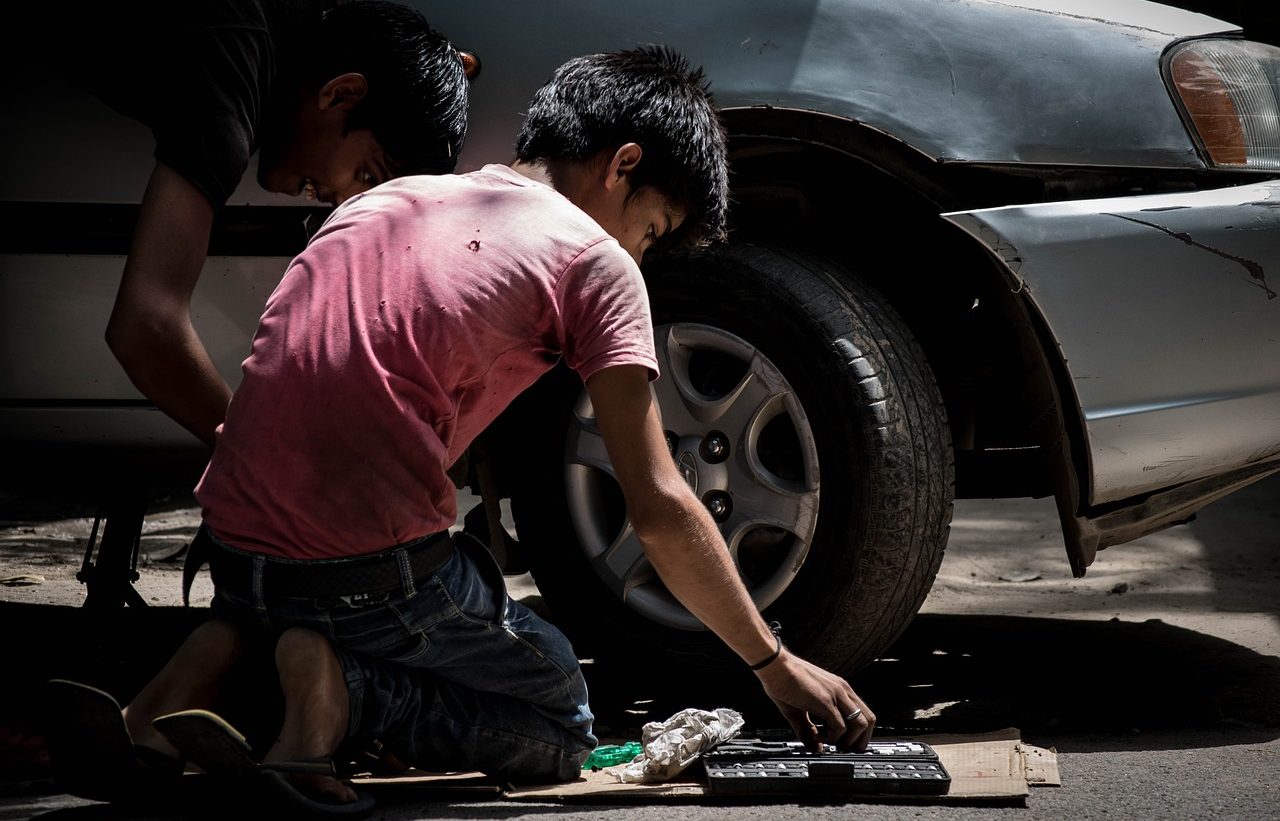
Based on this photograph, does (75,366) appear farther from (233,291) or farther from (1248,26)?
(1248,26)

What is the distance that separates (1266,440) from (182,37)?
6.88 ft

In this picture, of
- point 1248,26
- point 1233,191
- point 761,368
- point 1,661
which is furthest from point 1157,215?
point 1248,26

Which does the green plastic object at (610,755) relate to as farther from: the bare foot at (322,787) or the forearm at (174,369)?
the forearm at (174,369)

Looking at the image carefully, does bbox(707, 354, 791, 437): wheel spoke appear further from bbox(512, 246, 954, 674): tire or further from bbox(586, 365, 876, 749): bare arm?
bbox(586, 365, 876, 749): bare arm

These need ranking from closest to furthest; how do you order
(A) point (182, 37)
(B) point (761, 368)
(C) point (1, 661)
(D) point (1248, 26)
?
(A) point (182, 37), (B) point (761, 368), (C) point (1, 661), (D) point (1248, 26)

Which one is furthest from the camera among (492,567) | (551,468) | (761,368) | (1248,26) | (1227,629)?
(1248,26)

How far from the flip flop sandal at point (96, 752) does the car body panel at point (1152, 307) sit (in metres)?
1.60

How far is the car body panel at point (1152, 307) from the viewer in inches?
96.6

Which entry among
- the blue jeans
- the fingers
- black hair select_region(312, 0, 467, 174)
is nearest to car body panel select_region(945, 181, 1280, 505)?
the fingers

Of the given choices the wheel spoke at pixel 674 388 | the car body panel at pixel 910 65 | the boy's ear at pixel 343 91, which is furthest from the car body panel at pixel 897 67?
the wheel spoke at pixel 674 388

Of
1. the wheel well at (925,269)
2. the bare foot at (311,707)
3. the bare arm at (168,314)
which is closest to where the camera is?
the bare foot at (311,707)

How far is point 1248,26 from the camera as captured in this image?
639 cm

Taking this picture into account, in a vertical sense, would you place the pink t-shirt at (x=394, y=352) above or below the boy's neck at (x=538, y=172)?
below

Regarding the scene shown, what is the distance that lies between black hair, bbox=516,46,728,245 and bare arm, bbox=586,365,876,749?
424 millimetres
